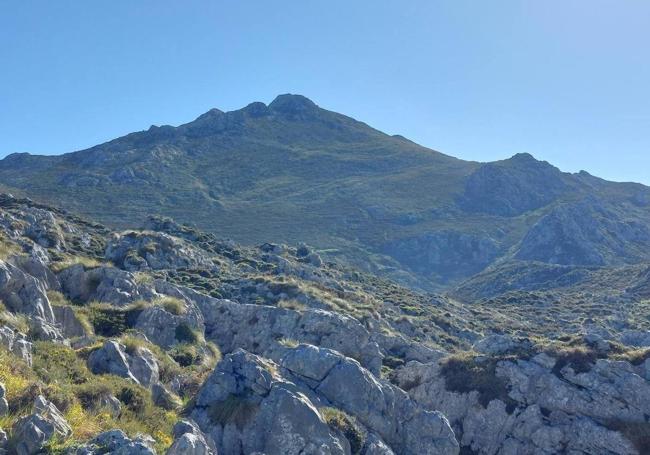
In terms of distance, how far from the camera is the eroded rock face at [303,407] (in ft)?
41.2

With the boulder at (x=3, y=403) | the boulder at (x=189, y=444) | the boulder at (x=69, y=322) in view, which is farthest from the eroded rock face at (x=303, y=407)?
the boulder at (x=69, y=322)

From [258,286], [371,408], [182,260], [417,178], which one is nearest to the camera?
[371,408]

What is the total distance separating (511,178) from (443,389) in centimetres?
17853

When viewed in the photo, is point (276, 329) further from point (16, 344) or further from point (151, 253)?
point (151, 253)

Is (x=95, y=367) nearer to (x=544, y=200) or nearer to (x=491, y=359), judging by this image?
(x=491, y=359)

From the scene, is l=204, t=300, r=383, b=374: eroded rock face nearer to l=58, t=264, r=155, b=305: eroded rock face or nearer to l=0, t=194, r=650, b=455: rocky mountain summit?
l=0, t=194, r=650, b=455: rocky mountain summit

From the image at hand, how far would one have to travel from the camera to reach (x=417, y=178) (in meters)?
195

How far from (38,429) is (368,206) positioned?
159291 millimetres

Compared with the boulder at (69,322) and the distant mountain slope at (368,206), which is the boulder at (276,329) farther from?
the distant mountain slope at (368,206)

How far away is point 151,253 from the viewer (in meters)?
45.7

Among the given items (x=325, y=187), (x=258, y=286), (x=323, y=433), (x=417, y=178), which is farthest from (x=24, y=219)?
(x=417, y=178)

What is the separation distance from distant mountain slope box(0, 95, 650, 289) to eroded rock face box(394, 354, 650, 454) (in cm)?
10361

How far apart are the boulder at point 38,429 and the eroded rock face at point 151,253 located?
32.4 meters

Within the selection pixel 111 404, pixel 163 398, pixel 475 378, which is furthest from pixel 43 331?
pixel 475 378
